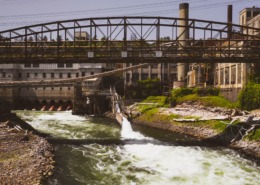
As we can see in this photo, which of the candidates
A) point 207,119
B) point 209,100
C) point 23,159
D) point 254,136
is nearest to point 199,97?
point 209,100

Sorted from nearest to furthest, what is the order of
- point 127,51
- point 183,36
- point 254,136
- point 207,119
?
point 254,136 < point 127,51 < point 207,119 < point 183,36

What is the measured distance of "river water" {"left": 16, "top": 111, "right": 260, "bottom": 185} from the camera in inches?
769

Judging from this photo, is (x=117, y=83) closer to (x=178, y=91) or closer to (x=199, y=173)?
(x=178, y=91)

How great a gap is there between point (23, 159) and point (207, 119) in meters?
22.5

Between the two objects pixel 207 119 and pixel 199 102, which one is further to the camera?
pixel 199 102

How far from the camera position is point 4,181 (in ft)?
53.2

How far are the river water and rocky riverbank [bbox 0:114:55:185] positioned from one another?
3.00 feet

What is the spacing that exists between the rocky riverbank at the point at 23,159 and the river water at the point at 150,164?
915 mm

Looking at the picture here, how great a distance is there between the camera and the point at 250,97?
121 ft

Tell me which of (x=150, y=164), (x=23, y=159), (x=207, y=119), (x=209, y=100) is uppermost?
(x=209, y=100)

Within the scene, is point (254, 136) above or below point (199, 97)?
below

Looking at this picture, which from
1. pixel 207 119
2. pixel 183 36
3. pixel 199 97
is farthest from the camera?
pixel 183 36

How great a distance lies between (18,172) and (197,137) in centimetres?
2103

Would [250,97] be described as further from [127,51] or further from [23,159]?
[23,159]
